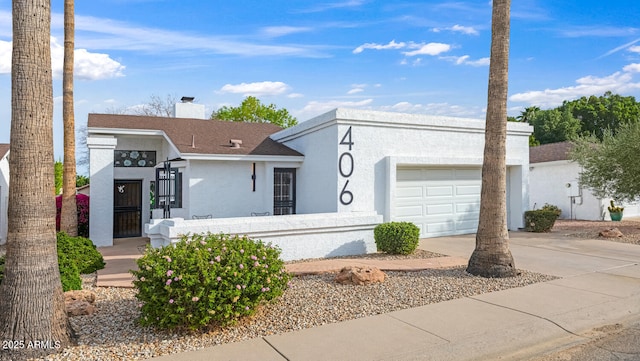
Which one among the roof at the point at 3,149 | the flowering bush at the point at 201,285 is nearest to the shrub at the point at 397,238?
the flowering bush at the point at 201,285

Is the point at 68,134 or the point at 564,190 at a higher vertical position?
the point at 68,134

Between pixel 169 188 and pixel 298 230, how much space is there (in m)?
5.32

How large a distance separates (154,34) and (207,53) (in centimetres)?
468

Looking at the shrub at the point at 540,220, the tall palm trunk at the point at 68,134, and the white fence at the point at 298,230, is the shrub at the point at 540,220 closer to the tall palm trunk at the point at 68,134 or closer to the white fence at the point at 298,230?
the white fence at the point at 298,230

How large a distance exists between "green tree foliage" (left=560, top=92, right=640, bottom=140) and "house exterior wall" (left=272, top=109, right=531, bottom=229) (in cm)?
3551

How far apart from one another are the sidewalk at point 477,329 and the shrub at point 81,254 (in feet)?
18.9

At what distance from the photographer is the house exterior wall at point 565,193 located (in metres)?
21.0

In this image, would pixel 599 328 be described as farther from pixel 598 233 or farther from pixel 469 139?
pixel 598 233

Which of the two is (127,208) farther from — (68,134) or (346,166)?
(346,166)

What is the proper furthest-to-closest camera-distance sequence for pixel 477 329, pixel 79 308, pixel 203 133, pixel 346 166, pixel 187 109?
1. pixel 187 109
2. pixel 203 133
3. pixel 346 166
4. pixel 79 308
5. pixel 477 329

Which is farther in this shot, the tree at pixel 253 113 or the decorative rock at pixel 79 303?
the tree at pixel 253 113

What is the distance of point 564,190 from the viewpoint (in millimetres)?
22234

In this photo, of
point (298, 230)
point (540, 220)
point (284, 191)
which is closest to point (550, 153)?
point (540, 220)

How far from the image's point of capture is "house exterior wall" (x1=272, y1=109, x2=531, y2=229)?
12.4m
